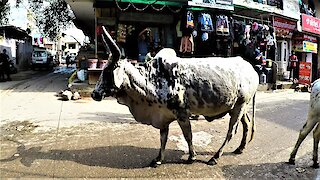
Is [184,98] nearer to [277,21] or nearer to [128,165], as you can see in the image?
[128,165]

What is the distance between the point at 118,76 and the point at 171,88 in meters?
0.80

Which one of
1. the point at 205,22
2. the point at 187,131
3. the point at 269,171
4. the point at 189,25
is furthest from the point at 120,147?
the point at 205,22

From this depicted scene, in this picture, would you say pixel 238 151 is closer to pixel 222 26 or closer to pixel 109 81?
pixel 109 81

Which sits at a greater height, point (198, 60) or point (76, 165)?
point (198, 60)

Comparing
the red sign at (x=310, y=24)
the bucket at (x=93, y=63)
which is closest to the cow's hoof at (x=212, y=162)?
the bucket at (x=93, y=63)

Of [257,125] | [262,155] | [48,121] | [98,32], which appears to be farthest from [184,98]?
[98,32]

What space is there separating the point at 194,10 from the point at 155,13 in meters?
1.70

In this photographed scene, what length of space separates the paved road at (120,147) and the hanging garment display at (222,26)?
17.1ft

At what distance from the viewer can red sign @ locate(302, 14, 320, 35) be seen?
66.2 ft

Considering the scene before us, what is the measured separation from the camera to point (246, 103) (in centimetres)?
525

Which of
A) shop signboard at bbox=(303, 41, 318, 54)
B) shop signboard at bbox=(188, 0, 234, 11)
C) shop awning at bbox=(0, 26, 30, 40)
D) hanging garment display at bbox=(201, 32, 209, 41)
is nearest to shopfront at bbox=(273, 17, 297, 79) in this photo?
shop signboard at bbox=(303, 41, 318, 54)

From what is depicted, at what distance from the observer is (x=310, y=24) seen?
20.9 m

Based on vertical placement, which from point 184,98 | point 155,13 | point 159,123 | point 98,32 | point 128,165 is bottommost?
point 128,165

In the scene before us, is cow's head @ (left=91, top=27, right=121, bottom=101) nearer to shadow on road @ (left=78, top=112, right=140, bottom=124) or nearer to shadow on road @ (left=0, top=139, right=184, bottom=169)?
shadow on road @ (left=0, top=139, right=184, bottom=169)
